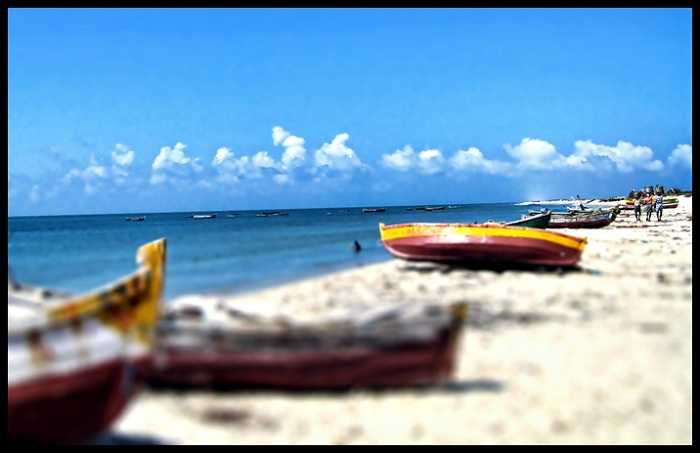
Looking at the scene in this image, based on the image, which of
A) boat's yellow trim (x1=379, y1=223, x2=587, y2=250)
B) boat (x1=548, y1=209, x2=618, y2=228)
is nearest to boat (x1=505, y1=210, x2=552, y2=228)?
boat (x1=548, y1=209, x2=618, y2=228)

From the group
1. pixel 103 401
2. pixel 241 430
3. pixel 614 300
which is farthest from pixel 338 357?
pixel 614 300

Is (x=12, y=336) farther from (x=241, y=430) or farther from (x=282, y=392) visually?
(x=282, y=392)

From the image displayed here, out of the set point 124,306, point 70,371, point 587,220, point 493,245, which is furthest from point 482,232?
point 587,220

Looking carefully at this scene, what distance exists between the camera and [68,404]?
5.81 meters

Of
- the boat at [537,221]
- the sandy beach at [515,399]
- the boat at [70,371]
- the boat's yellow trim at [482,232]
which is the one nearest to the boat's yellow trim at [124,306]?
the boat at [70,371]

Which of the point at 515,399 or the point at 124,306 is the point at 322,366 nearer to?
the point at 515,399

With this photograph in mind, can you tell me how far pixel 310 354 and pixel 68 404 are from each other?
2.54 metres

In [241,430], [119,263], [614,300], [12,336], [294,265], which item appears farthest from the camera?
[119,263]

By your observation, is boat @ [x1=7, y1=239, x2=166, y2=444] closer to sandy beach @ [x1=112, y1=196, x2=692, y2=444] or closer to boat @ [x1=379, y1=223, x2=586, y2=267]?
sandy beach @ [x1=112, y1=196, x2=692, y2=444]

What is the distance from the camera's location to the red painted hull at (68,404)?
572 cm

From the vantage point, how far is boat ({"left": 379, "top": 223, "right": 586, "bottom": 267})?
16297 mm

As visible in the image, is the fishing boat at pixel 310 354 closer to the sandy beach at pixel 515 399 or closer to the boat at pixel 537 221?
the sandy beach at pixel 515 399

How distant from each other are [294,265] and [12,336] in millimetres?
16070

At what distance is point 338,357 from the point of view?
671cm
